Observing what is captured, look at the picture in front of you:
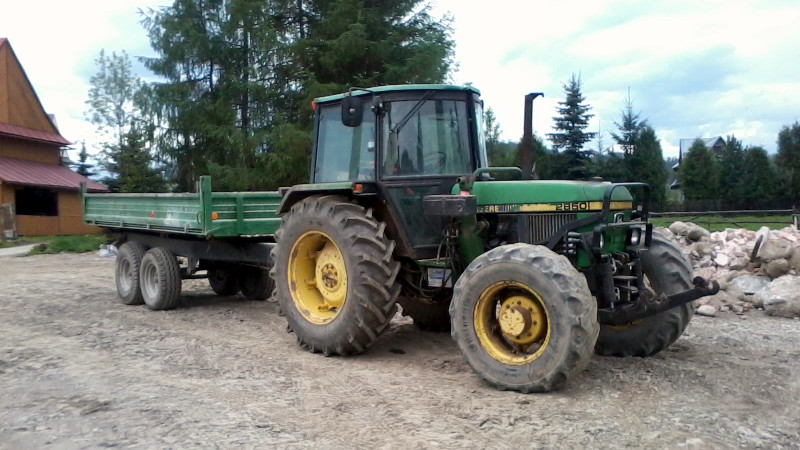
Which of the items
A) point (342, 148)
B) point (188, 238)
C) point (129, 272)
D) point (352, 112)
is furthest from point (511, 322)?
point (129, 272)

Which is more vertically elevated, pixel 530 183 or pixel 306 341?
pixel 530 183

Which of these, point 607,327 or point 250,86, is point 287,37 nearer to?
point 250,86

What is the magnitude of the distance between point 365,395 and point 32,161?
97.1ft

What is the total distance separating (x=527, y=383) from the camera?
535 centimetres

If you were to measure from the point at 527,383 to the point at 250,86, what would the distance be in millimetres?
16248

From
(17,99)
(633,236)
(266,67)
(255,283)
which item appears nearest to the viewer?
(633,236)

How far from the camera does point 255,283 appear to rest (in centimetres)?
1081

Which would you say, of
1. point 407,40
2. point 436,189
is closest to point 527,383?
point 436,189

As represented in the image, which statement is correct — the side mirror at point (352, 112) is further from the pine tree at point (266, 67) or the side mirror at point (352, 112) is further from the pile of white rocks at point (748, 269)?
the pine tree at point (266, 67)

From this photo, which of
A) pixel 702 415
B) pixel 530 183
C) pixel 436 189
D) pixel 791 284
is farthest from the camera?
pixel 791 284

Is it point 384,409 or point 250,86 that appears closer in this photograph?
point 384,409

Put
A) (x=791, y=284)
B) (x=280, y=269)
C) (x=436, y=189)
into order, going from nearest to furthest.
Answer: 1. (x=436, y=189)
2. (x=280, y=269)
3. (x=791, y=284)

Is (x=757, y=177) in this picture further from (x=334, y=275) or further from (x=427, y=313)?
(x=334, y=275)

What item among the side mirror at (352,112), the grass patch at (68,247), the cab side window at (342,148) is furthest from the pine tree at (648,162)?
the side mirror at (352,112)
